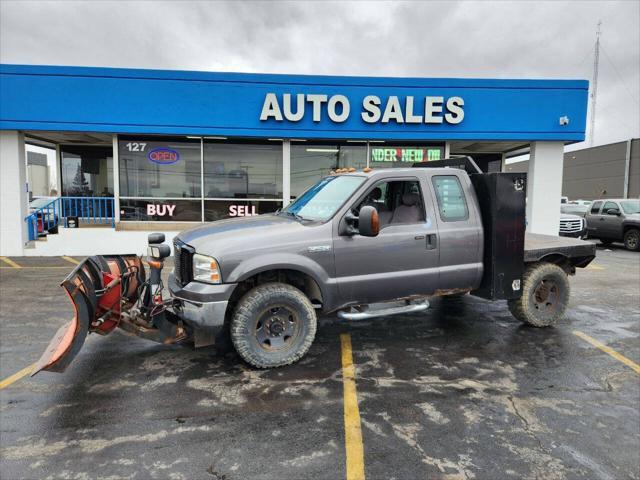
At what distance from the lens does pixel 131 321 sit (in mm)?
4391

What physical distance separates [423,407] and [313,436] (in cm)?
103

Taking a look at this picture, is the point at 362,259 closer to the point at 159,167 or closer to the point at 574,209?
the point at 159,167

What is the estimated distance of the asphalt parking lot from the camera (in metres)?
2.98

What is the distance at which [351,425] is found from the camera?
3.47 m

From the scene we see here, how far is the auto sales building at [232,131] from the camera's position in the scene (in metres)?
12.1

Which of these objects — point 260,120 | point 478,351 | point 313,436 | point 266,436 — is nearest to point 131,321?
point 266,436

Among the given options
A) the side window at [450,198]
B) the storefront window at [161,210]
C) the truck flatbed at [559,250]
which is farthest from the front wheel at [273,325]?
the storefront window at [161,210]

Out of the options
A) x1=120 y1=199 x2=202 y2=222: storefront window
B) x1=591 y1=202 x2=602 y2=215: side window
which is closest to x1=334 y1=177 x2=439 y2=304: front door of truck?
x1=120 y1=199 x2=202 y2=222: storefront window

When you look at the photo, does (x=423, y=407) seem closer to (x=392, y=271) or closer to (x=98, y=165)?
(x=392, y=271)

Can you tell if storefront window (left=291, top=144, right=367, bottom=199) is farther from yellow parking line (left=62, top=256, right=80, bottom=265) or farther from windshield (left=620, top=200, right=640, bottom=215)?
windshield (left=620, top=200, right=640, bottom=215)

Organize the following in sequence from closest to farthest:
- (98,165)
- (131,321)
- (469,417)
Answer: (469,417) → (131,321) → (98,165)

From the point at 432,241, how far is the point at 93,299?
3543mm

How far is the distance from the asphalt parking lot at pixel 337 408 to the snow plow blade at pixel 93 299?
451 millimetres

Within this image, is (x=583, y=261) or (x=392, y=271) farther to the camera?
(x=583, y=261)
